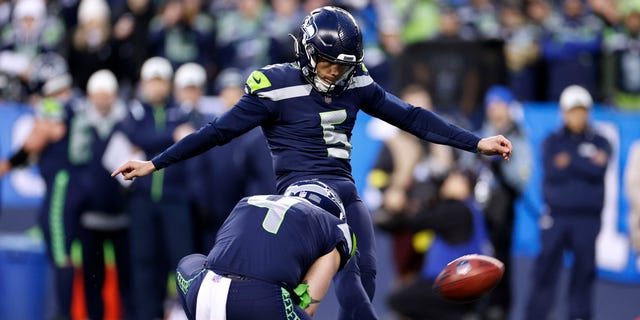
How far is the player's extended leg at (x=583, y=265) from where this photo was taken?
39.5 feet

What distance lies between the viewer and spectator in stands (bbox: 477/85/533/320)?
41.1 ft

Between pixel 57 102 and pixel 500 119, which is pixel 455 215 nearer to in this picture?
pixel 500 119

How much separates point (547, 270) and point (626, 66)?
4.05 meters

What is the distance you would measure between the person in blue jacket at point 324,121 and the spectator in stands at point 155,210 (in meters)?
4.65

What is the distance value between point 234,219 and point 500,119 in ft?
21.9

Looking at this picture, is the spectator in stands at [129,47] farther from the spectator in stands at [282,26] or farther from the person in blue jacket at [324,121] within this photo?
the person in blue jacket at [324,121]

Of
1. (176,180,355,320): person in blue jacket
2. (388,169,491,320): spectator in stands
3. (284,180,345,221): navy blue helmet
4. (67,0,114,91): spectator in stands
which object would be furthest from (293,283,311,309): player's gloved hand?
(67,0,114,91): spectator in stands

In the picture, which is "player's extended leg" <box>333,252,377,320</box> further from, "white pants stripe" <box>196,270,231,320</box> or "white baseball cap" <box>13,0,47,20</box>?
"white baseball cap" <box>13,0,47,20</box>

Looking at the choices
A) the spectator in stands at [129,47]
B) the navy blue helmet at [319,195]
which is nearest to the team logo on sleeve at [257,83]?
the navy blue helmet at [319,195]

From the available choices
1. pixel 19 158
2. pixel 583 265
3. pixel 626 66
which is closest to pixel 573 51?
pixel 626 66

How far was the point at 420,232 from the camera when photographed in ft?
40.0

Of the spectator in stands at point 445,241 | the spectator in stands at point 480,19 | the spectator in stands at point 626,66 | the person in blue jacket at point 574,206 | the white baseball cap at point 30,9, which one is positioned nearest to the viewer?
the spectator in stands at point 445,241

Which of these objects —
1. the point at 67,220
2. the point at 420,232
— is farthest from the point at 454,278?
the point at 67,220

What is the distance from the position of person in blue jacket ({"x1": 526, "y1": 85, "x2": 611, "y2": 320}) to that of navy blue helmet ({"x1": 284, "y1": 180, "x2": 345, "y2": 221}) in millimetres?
5591
